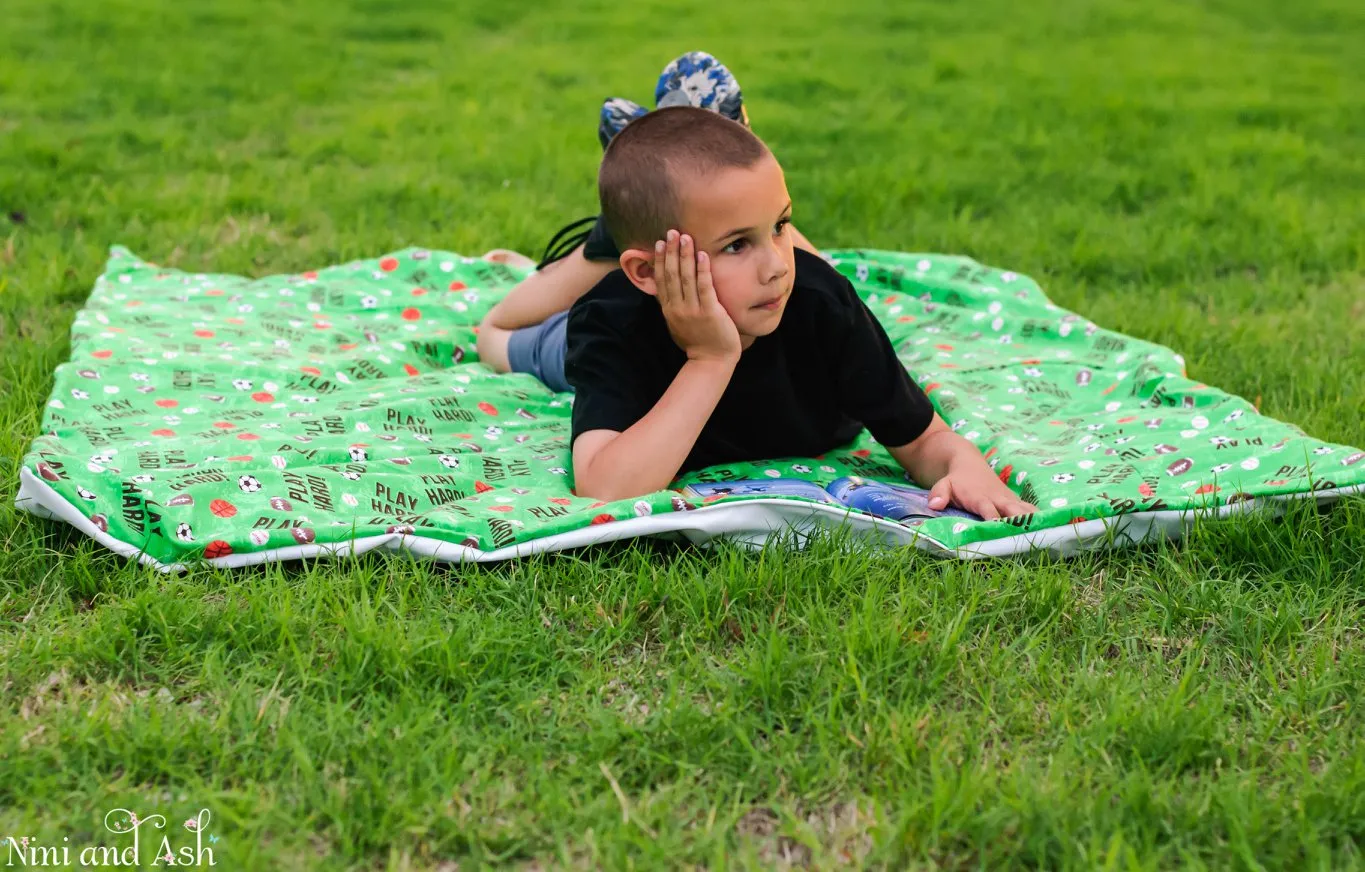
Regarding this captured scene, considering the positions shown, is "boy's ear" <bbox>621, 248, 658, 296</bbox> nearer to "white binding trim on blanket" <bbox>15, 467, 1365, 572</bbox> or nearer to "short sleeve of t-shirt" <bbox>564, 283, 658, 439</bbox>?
"short sleeve of t-shirt" <bbox>564, 283, 658, 439</bbox>

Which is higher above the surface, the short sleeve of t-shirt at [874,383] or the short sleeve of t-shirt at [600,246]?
the short sleeve of t-shirt at [600,246]

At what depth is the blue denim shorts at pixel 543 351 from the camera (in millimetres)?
3609

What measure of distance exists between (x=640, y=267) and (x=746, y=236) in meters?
0.25

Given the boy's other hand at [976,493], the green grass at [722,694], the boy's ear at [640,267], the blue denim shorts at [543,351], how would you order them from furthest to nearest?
the blue denim shorts at [543,351], the boy's other hand at [976,493], the boy's ear at [640,267], the green grass at [722,694]

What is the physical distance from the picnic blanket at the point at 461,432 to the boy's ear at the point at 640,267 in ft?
1.55

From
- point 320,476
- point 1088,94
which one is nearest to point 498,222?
point 320,476

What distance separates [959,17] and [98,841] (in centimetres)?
1054

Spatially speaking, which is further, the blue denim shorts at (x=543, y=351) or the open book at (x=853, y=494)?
the blue denim shorts at (x=543, y=351)

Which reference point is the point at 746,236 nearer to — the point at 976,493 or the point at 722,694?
the point at 976,493

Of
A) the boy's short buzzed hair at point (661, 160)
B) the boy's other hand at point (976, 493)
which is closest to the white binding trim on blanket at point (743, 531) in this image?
the boy's other hand at point (976, 493)

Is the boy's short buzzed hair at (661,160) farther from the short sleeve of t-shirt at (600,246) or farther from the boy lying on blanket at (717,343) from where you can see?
the short sleeve of t-shirt at (600,246)

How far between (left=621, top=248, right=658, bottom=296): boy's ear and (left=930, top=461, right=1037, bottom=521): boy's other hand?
2.61 ft

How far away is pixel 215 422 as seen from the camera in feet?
10.8

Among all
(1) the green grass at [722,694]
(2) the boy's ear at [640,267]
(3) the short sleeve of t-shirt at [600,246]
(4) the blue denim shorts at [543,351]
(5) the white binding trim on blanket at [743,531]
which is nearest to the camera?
(1) the green grass at [722,694]
